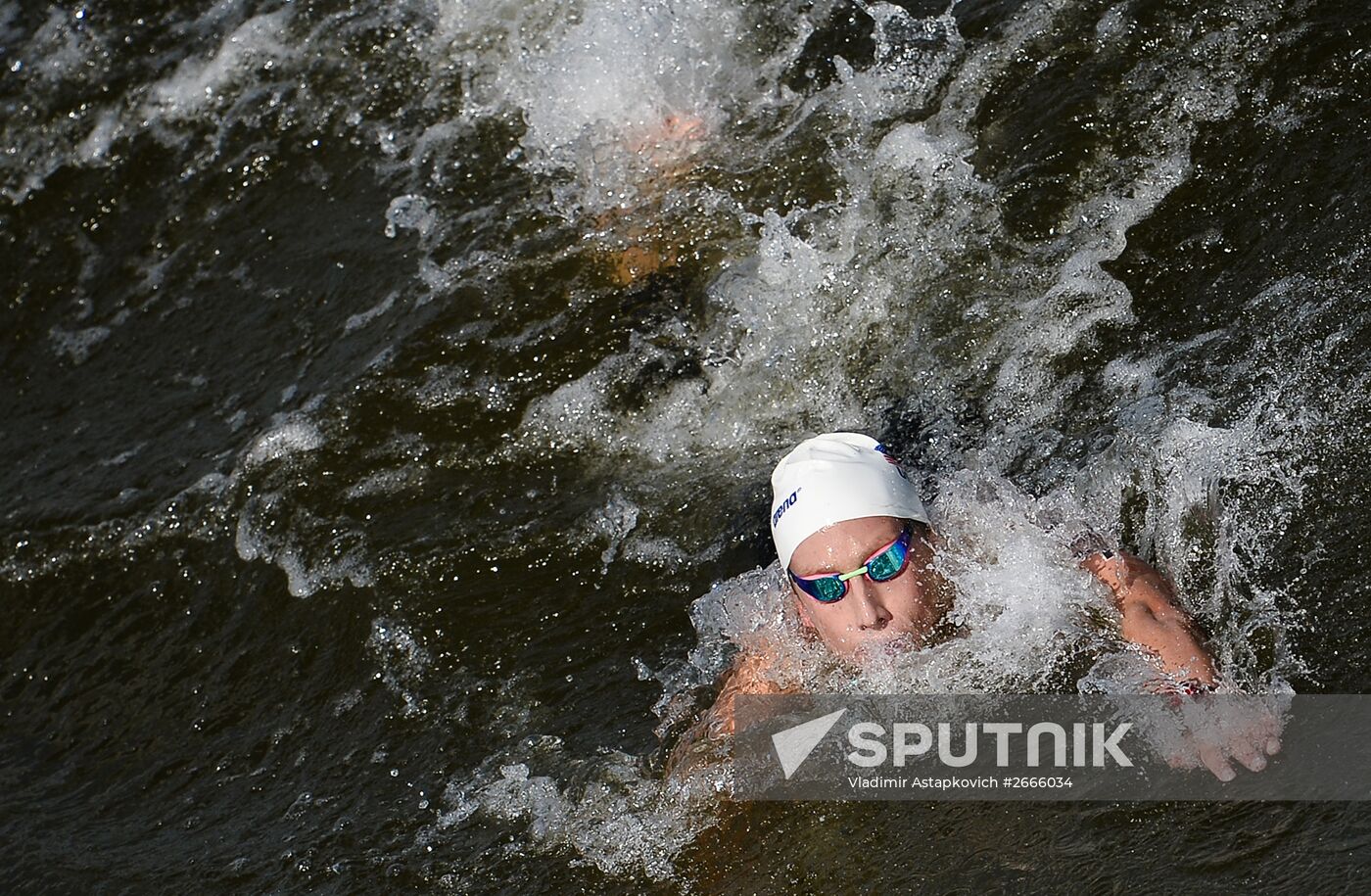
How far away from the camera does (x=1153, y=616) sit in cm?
476

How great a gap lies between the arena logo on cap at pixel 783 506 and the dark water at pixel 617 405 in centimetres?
43

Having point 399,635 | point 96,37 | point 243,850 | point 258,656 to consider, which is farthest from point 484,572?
point 96,37

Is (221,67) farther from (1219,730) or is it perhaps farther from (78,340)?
(1219,730)

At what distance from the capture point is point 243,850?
17.0 ft

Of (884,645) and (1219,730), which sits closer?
(1219,730)

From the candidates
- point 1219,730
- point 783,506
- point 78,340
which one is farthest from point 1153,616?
point 78,340

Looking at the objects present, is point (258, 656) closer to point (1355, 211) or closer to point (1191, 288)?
point (1191, 288)

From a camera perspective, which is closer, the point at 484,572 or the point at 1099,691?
the point at 1099,691

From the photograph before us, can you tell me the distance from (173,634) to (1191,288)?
15.2 ft

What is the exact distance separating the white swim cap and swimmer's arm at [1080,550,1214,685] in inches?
27.7

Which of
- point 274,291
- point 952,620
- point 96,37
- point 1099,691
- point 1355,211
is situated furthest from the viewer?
point 96,37

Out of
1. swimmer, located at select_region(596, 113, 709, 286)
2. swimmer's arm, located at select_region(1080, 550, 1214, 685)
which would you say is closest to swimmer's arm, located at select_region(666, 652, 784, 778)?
swimmer's arm, located at select_region(1080, 550, 1214, 685)

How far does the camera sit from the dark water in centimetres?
488

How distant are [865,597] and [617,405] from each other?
6.23 ft
